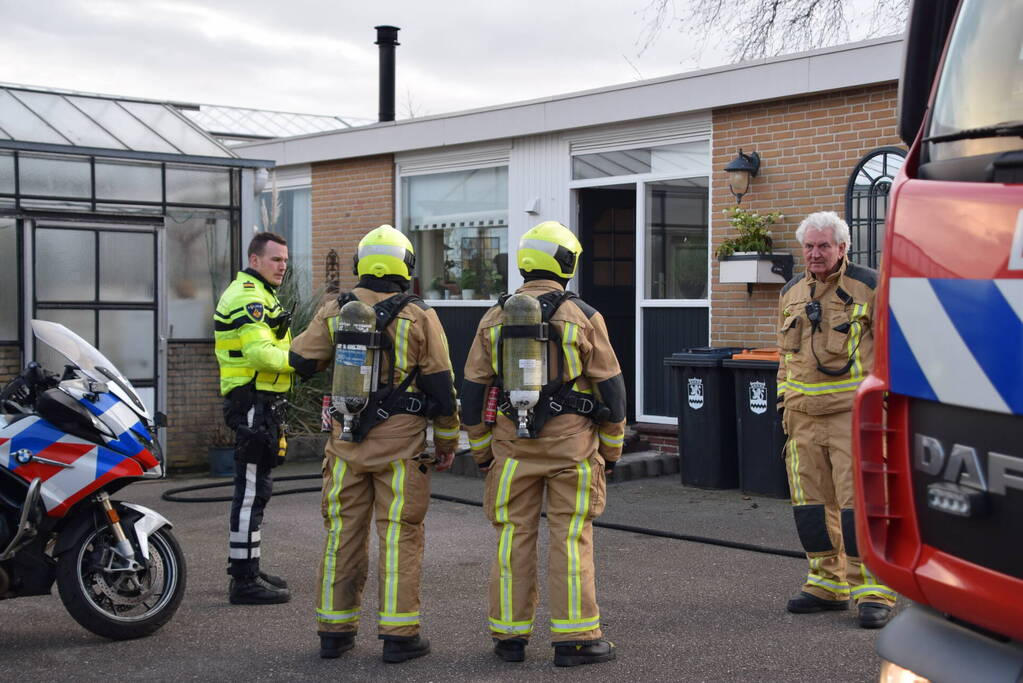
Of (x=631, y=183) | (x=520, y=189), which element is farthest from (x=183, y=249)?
(x=631, y=183)

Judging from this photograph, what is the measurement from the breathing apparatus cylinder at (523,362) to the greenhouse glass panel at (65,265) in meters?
7.30

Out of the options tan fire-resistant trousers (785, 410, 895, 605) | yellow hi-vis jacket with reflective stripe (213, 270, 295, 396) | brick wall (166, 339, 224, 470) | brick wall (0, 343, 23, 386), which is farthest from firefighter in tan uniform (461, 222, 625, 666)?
brick wall (0, 343, 23, 386)

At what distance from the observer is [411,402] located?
18.3 ft

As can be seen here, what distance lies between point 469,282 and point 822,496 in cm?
849

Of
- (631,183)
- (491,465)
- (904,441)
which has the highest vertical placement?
(631,183)

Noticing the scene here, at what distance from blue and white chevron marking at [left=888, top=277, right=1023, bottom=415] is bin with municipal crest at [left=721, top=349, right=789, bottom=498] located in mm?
6960

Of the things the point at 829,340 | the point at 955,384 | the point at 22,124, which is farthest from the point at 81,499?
the point at 22,124

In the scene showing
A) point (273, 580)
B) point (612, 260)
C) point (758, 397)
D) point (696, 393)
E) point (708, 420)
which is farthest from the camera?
point (612, 260)

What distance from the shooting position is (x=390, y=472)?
5.49 meters

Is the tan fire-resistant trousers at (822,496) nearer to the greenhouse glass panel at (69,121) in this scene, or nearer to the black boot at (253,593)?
the black boot at (253,593)

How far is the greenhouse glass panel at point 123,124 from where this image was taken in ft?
39.1

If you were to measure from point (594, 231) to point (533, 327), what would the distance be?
792 centimetres

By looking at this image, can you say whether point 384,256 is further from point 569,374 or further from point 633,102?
point 633,102

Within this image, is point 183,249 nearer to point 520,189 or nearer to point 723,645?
point 520,189
